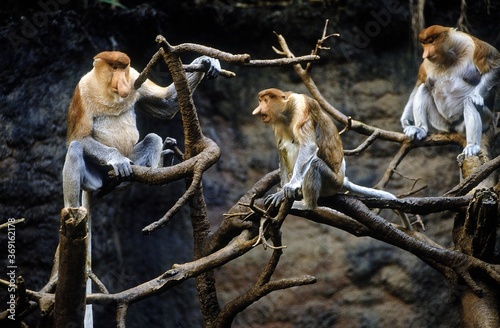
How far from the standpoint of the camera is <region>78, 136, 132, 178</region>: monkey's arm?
Answer: 5.22m

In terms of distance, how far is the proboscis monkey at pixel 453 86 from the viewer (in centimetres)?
688

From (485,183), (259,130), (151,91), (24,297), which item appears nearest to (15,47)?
(151,91)

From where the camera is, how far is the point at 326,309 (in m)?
7.83

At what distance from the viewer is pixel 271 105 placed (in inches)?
207

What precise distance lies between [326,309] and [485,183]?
2.37 meters

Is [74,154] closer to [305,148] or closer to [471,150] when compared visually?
[305,148]

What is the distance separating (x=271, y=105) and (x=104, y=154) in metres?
1.33

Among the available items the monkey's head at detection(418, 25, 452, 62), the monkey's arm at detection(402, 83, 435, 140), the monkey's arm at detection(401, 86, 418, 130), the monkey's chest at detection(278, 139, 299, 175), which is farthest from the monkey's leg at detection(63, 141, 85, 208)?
the monkey's head at detection(418, 25, 452, 62)

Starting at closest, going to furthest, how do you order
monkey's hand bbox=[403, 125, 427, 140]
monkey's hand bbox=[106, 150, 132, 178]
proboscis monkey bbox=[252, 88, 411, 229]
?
proboscis monkey bbox=[252, 88, 411, 229] → monkey's hand bbox=[106, 150, 132, 178] → monkey's hand bbox=[403, 125, 427, 140]

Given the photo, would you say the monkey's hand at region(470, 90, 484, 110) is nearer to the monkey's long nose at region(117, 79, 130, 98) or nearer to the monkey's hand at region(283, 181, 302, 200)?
the monkey's hand at region(283, 181, 302, 200)

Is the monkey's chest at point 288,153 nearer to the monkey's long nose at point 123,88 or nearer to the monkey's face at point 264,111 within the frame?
the monkey's face at point 264,111

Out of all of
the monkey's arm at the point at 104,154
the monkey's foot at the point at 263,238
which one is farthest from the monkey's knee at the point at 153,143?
the monkey's foot at the point at 263,238

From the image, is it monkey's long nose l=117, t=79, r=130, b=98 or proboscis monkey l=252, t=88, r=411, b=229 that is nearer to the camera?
proboscis monkey l=252, t=88, r=411, b=229

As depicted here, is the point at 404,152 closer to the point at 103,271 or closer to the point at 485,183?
the point at 485,183
